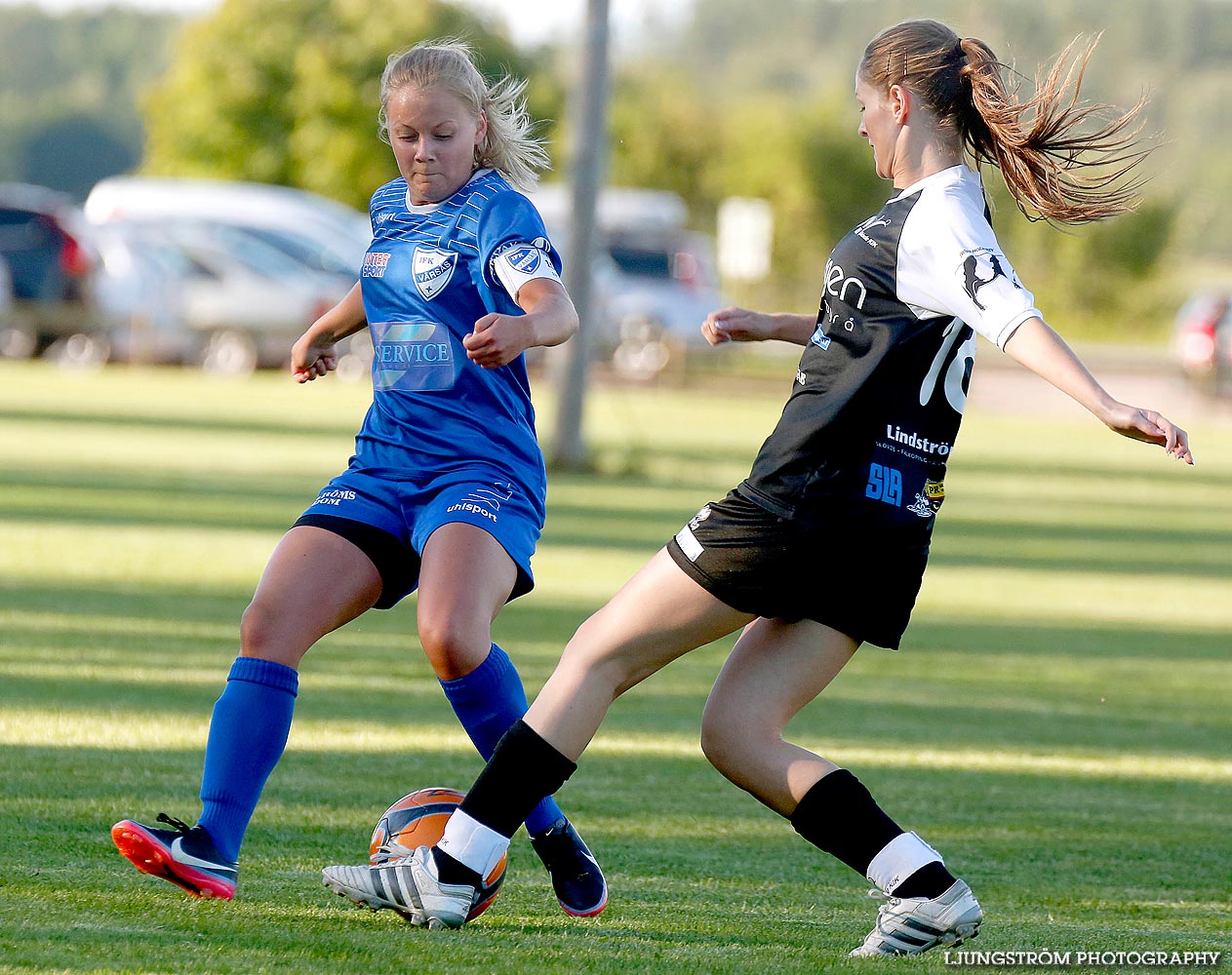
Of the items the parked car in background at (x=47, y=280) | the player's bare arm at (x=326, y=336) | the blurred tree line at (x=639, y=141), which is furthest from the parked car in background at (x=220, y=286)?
the player's bare arm at (x=326, y=336)

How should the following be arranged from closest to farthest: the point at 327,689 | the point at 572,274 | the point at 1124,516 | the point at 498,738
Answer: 1. the point at 498,738
2. the point at 327,689
3. the point at 1124,516
4. the point at 572,274

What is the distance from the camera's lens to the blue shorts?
188 inches

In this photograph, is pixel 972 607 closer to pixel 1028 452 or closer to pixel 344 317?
pixel 344 317

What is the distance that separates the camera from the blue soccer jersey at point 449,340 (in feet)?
16.0

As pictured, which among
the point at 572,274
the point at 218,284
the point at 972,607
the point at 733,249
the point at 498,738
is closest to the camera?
the point at 498,738

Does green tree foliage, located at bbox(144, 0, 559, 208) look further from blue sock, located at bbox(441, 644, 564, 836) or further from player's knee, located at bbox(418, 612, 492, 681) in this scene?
player's knee, located at bbox(418, 612, 492, 681)

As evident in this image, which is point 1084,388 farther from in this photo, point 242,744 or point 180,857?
point 180,857

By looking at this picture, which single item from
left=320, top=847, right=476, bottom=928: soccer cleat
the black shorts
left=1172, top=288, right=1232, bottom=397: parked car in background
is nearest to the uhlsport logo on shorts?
the black shorts

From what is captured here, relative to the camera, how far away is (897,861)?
437 cm

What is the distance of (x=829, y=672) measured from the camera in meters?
4.41

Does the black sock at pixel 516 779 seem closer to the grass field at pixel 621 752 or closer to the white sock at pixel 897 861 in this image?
the grass field at pixel 621 752

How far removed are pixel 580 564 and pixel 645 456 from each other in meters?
8.52

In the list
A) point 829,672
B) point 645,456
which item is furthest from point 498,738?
point 645,456

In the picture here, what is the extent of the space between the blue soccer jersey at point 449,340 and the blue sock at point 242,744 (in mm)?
597
